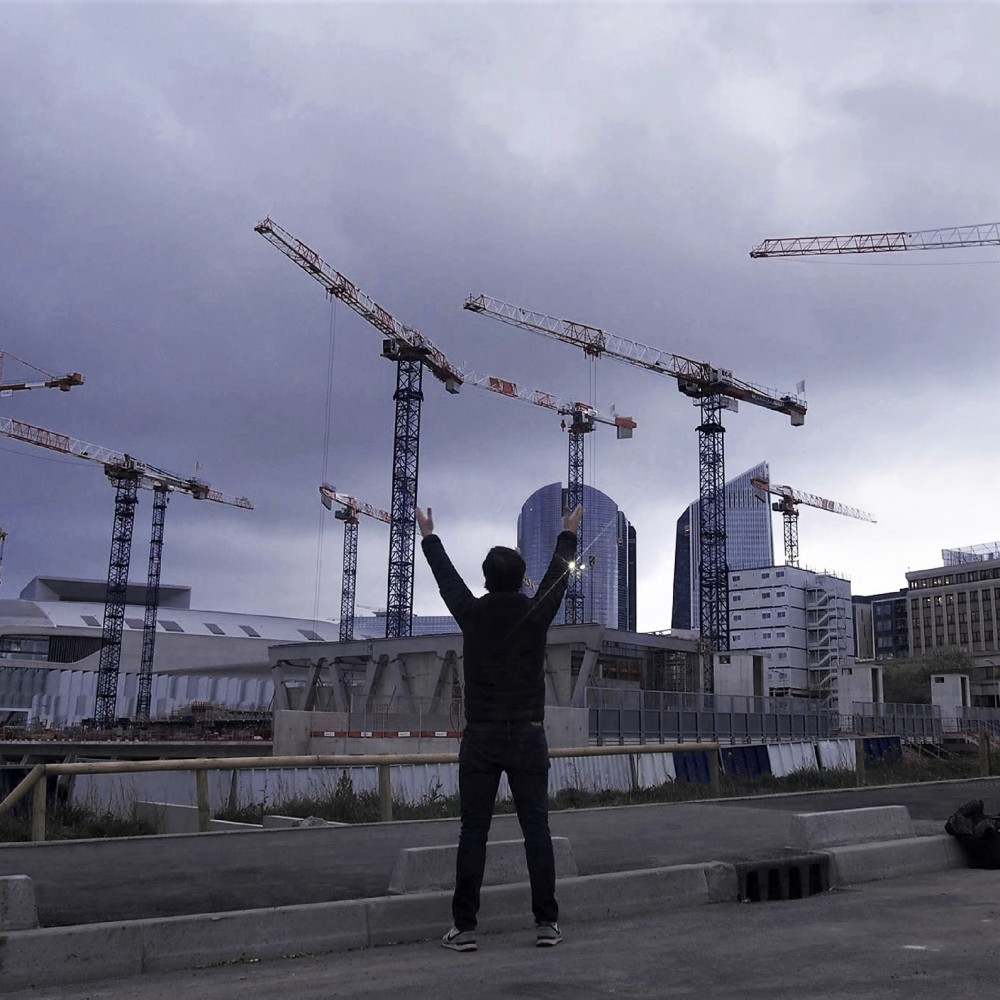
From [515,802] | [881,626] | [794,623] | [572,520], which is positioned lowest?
[515,802]

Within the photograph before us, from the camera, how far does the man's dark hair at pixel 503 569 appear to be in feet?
18.5

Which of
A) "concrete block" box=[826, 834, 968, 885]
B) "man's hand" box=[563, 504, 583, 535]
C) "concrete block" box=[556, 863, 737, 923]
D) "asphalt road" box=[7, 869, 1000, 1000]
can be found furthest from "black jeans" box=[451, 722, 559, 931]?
"concrete block" box=[826, 834, 968, 885]

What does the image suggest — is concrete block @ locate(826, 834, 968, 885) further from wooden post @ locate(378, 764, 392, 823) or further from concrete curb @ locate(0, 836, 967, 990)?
wooden post @ locate(378, 764, 392, 823)

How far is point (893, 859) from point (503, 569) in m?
4.37

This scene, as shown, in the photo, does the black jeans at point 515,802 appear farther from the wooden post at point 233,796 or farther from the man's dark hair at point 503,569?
the wooden post at point 233,796

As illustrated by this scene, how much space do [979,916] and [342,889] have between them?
12.4ft

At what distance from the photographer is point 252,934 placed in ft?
17.4

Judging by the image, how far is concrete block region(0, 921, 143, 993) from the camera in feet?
15.5

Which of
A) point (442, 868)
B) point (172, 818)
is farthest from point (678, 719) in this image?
point (442, 868)

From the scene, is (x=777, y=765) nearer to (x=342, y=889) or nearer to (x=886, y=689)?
(x=342, y=889)

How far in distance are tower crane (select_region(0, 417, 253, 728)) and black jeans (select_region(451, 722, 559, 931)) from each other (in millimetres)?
87844

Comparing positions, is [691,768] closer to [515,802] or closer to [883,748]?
[883,748]

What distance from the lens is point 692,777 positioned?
51.7 ft

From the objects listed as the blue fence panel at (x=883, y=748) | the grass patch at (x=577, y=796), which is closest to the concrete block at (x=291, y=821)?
the grass patch at (x=577, y=796)
